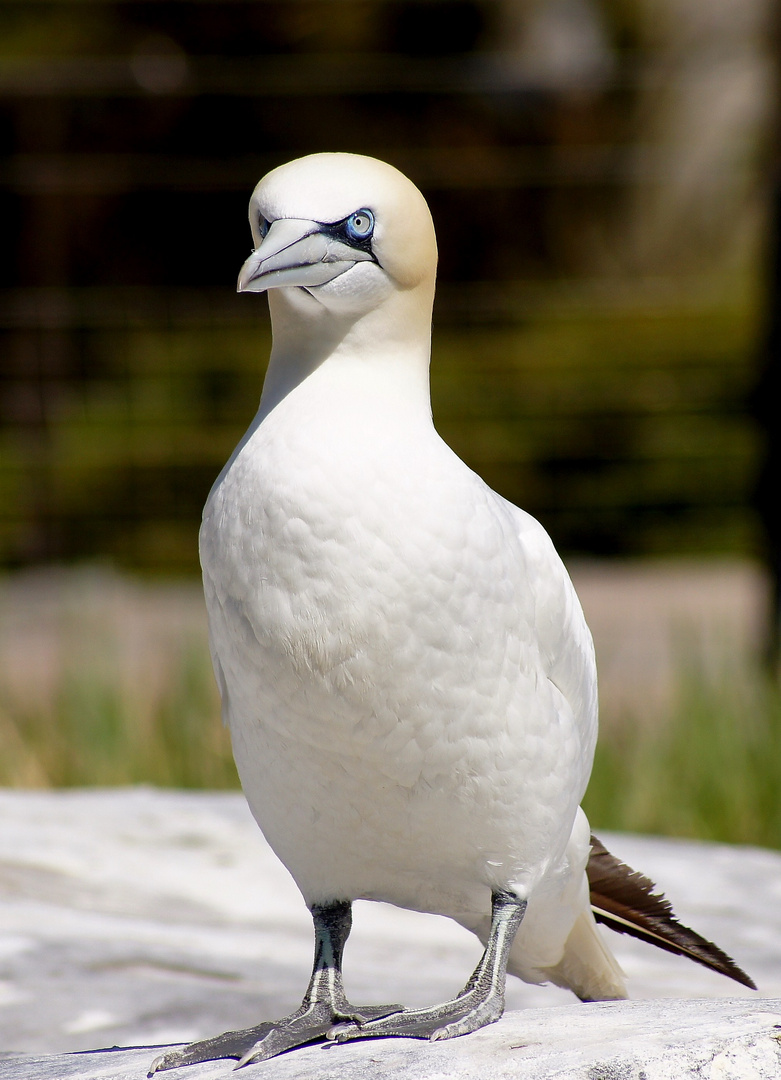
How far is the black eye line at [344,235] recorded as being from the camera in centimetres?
196

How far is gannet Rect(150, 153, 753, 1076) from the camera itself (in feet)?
6.33

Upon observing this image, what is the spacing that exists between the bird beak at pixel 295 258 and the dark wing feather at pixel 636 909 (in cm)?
125

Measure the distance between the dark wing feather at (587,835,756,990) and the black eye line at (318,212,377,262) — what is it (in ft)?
4.06

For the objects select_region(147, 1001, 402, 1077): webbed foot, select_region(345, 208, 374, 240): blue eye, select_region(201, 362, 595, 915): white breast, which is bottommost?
select_region(147, 1001, 402, 1077): webbed foot

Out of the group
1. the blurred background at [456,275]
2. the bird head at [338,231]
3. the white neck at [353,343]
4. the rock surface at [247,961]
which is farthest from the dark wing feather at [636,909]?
the blurred background at [456,275]

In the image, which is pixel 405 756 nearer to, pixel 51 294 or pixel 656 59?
pixel 51 294

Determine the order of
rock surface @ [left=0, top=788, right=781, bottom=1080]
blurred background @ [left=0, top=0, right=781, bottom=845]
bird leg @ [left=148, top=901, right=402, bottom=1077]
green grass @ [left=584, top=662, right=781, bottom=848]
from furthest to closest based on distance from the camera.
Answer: blurred background @ [left=0, top=0, right=781, bottom=845]
green grass @ [left=584, top=662, right=781, bottom=848]
bird leg @ [left=148, top=901, right=402, bottom=1077]
rock surface @ [left=0, top=788, right=781, bottom=1080]

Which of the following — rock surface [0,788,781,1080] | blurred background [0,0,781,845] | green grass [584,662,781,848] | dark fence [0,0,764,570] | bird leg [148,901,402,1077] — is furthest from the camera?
dark fence [0,0,764,570]

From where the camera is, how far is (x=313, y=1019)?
2164mm

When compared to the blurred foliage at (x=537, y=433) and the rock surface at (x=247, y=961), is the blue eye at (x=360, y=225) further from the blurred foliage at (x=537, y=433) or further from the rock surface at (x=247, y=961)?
the blurred foliage at (x=537, y=433)

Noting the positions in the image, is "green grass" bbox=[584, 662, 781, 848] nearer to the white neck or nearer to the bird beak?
the white neck

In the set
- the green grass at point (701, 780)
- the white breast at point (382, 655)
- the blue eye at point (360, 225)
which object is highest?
the blue eye at point (360, 225)

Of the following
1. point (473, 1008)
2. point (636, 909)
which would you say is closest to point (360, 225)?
point (473, 1008)

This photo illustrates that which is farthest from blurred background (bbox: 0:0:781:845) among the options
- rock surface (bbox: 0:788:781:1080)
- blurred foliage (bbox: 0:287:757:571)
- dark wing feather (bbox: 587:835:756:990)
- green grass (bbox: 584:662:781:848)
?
dark wing feather (bbox: 587:835:756:990)
